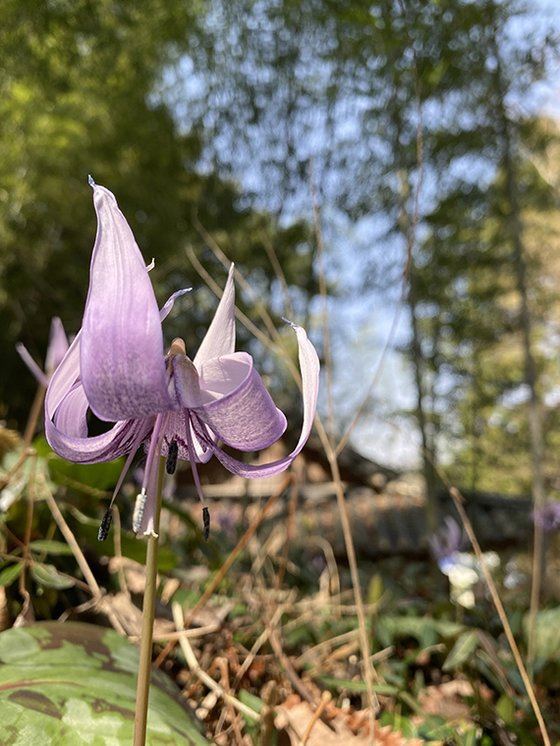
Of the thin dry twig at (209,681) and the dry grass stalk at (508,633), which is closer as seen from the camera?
the dry grass stalk at (508,633)

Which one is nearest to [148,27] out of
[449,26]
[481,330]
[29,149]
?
[29,149]

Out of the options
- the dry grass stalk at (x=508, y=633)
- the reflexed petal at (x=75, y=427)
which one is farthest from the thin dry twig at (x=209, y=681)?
the reflexed petal at (x=75, y=427)

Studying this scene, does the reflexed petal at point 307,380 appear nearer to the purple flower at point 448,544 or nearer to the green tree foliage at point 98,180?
the purple flower at point 448,544

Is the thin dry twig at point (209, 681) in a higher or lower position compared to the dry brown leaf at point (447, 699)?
higher

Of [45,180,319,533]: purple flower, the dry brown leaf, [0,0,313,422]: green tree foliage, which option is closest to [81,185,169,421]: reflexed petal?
[45,180,319,533]: purple flower

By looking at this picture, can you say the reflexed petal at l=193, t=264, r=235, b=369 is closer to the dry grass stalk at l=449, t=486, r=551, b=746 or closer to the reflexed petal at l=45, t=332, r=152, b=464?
the reflexed petal at l=45, t=332, r=152, b=464

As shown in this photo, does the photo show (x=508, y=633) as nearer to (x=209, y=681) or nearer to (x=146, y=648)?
(x=209, y=681)

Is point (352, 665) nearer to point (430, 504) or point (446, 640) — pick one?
point (446, 640)
